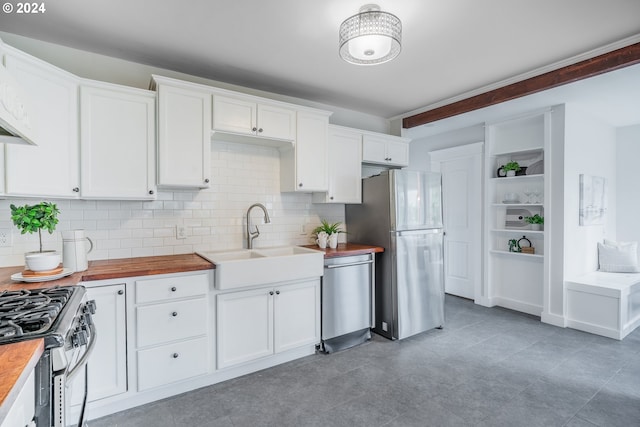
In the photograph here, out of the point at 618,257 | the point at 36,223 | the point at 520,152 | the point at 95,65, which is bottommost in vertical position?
the point at 618,257

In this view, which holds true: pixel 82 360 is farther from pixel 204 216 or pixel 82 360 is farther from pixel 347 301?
pixel 347 301

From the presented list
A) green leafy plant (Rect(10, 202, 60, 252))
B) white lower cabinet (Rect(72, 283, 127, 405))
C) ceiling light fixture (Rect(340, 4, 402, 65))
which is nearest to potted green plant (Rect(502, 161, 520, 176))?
ceiling light fixture (Rect(340, 4, 402, 65))

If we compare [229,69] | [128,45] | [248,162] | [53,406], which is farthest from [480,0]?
[53,406]

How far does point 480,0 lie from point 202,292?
2640 millimetres

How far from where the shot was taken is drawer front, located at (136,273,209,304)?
6.95 ft

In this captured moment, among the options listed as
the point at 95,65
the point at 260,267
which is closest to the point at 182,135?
the point at 95,65

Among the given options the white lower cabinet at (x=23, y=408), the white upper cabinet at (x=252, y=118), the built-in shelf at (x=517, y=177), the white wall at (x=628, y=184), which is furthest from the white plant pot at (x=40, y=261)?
the white wall at (x=628, y=184)

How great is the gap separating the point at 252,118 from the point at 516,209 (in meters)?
3.54

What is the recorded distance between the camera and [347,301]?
306cm

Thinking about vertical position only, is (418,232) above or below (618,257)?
above

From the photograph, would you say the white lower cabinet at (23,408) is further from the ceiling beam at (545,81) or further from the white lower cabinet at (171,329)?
the ceiling beam at (545,81)

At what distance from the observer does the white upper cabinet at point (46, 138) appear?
1936 millimetres

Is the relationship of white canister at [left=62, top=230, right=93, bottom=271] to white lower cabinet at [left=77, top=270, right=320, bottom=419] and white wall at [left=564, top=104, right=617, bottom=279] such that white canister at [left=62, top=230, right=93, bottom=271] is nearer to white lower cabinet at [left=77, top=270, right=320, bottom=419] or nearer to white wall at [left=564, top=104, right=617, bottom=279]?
white lower cabinet at [left=77, top=270, right=320, bottom=419]

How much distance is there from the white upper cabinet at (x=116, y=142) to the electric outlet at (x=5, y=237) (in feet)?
1.83
